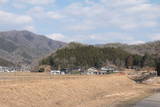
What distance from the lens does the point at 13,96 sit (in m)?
25.2

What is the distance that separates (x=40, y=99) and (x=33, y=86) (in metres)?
3.35

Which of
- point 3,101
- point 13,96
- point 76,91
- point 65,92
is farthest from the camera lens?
point 76,91

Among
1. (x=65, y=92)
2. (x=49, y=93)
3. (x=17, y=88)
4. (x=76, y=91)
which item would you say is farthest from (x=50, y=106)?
A: (x=76, y=91)

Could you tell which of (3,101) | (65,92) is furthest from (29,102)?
(65,92)

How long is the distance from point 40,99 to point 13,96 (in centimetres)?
313

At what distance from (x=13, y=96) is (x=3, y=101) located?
223 cm

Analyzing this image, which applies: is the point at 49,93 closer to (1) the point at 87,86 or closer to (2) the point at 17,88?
(2) the point at 17,88

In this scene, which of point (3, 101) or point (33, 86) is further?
point (33, 86)

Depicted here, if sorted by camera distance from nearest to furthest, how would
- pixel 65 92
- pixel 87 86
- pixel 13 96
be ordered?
pixel 13 96, pixel 65 92, pixel 87 86

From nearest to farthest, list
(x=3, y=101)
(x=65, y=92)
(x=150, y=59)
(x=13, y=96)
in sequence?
(x=3, y=101), (x=13, y=96), (x=65, y=92), (x=150, y=59)

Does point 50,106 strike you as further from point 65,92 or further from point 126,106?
point 65,92

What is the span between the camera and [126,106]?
25.2 m

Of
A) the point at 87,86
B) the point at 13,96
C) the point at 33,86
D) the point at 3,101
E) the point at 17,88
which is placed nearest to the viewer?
the point at 3,101

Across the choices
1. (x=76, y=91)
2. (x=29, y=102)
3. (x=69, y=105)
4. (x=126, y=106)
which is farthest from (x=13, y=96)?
(x=76, y=91)
